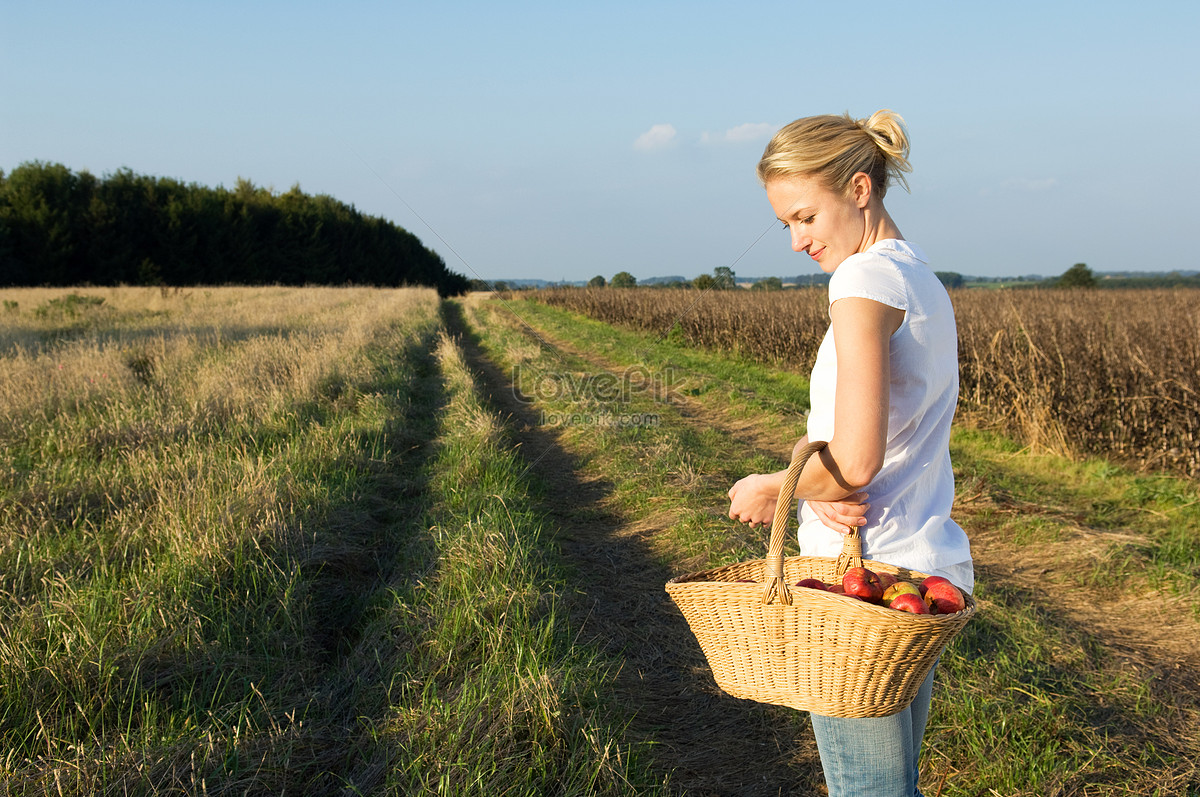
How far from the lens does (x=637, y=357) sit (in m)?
14.3

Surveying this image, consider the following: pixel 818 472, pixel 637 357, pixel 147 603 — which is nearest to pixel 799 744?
pixel 818 472

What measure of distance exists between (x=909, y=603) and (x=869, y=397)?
370mm

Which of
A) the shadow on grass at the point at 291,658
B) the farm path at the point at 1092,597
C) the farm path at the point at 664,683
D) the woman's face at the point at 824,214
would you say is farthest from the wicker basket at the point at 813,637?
the farm path at the point at 1092,597

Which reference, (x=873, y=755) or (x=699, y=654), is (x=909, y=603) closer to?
(x=873, y=755)

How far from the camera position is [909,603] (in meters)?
1.14

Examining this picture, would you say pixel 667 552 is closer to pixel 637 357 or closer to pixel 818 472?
pixel 818 472

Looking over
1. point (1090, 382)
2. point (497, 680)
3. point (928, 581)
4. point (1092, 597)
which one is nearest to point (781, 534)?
point (928, 581)

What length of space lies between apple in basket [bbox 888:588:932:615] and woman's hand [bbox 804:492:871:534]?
0.51 feet

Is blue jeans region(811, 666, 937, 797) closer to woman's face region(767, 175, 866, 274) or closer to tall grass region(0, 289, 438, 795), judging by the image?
woman's face region(767, 175, 866, 274)

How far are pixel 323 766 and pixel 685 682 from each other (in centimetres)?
154

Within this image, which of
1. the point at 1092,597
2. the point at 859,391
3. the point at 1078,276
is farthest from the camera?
the point at 1078,276

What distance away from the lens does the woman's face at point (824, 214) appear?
4.07ft

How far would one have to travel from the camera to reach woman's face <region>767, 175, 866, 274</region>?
1241 mm

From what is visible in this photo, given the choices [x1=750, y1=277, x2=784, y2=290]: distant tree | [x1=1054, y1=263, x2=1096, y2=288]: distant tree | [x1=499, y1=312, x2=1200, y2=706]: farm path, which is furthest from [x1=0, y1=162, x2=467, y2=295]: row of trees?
[x1=1054, y1=263, x2=1096, y2=288]: distant tree
